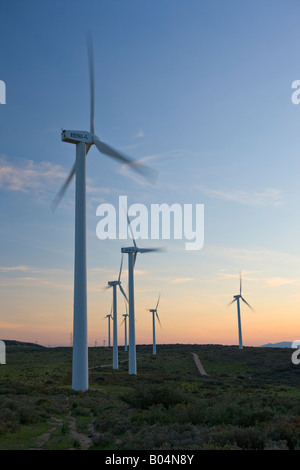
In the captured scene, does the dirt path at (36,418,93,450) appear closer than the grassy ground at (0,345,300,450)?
No

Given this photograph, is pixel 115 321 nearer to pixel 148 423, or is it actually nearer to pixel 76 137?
pixel 76 137

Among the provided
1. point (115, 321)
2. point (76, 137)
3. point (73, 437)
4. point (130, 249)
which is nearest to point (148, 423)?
point (73, 437)

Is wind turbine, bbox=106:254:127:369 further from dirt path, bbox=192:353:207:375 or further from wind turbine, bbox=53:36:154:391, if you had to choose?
wind turbine, bbox=53:36:154:391

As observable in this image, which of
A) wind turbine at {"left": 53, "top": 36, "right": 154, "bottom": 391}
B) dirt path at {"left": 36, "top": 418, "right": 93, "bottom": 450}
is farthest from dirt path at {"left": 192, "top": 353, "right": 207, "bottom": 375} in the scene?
dirt path at {"left": 36, "top": 418, "right": 93, "bottom": 450}

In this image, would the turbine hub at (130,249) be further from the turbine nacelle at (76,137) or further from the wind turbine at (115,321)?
the turbine nacelle at (76,137)

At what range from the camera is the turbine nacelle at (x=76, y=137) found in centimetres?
4028

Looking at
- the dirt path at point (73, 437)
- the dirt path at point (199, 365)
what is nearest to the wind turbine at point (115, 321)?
the dirt path at point (199, 365)

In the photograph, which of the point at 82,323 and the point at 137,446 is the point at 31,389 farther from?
the point at 137,446

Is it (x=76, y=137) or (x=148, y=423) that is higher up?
(x=76, y=137)

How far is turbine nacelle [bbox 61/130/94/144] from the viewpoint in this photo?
40.3 metres

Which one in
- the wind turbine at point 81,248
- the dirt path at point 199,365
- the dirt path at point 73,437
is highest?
the wind turbine at point 81,248

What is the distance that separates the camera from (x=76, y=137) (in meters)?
40.6

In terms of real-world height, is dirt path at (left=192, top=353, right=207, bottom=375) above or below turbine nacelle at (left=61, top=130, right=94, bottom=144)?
below
